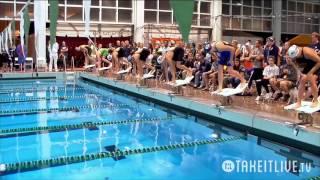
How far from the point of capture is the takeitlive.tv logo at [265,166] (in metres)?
4.27

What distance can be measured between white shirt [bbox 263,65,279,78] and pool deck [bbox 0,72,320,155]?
0.55 m

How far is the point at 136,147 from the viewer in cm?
522

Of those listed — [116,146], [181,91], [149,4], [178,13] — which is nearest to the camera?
[178,13]

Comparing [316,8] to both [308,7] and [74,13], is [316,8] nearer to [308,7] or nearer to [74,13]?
[308,7]

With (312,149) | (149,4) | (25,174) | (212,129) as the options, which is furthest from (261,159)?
(149,4)

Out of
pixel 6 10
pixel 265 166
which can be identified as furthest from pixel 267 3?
pixel 265 166

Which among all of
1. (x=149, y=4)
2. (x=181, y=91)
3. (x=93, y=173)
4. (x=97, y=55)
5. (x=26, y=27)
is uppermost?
(x=149, y=4)

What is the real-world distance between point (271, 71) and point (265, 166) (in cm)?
305

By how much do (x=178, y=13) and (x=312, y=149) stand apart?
91.4 inches

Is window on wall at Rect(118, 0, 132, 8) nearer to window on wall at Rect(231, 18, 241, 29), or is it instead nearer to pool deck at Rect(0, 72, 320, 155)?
window on wall at Rect(231, 18, 241, 29)

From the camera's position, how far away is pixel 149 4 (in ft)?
69.2

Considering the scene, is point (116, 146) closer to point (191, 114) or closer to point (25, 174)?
point (25, 174)

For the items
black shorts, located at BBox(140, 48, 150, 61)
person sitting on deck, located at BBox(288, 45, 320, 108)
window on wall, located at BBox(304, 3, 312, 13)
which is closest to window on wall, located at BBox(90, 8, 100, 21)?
black shorts, located at BBox(140, 48, 150, 61)

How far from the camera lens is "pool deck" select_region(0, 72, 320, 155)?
→ 188 inches
